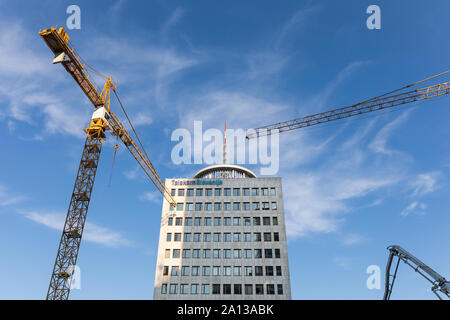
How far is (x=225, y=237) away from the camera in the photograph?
71500mm

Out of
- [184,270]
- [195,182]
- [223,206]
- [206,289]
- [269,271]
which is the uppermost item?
[195,182]

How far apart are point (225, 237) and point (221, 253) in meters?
3.81

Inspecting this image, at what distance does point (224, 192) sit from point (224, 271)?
19.1 metres

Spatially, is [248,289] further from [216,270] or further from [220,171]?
[220,171]

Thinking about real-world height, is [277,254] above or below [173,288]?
above

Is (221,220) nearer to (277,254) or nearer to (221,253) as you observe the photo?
(221,253)

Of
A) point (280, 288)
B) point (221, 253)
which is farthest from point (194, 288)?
point (280, 288)

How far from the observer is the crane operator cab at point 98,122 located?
68.7 metres

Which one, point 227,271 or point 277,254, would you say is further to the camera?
point 277,254

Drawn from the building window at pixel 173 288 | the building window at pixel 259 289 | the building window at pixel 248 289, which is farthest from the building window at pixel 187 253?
the building window at pixel 259 289

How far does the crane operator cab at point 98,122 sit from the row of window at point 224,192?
22.2 meters
